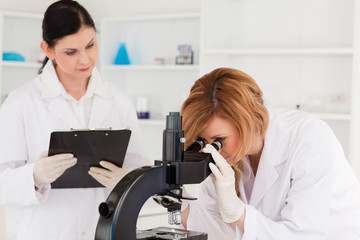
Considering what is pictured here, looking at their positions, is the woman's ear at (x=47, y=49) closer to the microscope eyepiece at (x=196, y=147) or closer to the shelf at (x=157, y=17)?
the microscope eyepiece at (x=196, y=147)

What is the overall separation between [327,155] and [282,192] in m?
0.17

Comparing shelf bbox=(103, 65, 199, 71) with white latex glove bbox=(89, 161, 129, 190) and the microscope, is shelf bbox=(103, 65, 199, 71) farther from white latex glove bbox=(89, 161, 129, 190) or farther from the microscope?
the microscope

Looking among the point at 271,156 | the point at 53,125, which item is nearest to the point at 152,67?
the point at 53,125

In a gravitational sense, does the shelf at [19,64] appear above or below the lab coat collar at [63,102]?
above

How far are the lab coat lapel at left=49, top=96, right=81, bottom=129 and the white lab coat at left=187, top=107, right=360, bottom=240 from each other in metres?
0.64

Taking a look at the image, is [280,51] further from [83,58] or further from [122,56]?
[83,58]

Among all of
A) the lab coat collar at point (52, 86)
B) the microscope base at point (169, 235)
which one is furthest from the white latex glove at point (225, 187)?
the lab coat collar at point (52, 86)

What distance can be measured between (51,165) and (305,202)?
2.83 feet

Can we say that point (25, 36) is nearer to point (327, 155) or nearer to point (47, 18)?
point (47, 18)

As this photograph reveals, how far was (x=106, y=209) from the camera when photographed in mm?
961

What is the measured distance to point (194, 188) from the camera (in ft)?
10.6

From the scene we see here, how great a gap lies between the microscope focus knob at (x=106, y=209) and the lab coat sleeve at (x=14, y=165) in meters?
0.85

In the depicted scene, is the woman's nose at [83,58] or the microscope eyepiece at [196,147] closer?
the microscope eyepiece at [196,147]

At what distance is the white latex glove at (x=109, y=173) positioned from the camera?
1724mm
